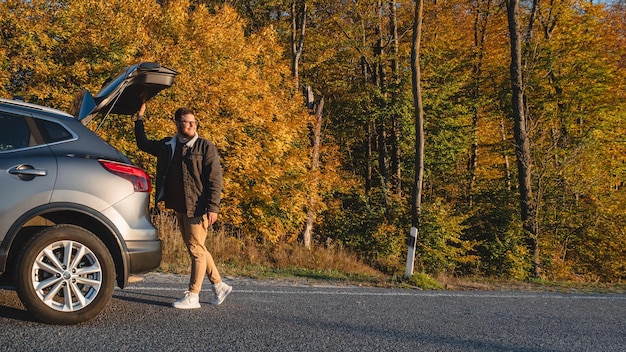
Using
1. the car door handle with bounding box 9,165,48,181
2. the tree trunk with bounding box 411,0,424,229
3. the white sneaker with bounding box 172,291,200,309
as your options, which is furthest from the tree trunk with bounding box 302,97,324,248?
the car door handle with bounding box 9,165,48,181

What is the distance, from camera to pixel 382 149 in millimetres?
23922

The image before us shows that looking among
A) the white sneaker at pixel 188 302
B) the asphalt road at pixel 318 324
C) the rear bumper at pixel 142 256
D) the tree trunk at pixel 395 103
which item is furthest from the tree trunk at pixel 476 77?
the rear bumper at pixel 142 256

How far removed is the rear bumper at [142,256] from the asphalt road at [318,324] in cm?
41

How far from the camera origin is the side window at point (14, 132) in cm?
389

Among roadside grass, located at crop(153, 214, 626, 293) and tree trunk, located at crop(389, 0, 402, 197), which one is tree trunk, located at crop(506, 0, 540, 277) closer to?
tree trunk, located at crop(389, 0, 402, 197)

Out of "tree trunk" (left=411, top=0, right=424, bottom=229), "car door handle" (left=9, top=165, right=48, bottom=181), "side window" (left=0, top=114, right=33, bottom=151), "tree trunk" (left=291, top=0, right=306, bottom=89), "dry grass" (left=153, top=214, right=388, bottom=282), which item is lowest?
"dry grass" (left=153, top=214, right=388, bottom=282)

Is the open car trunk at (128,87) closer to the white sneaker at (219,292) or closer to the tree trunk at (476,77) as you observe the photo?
the white sneaker at (219,292)

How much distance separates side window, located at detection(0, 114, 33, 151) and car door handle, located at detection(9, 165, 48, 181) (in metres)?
0.22

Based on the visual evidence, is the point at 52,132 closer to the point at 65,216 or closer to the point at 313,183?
the point at 65,216

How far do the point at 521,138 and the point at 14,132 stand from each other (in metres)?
15.5

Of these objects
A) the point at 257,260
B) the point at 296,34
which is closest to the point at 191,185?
the point at 257,260

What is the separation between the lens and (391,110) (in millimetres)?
22391

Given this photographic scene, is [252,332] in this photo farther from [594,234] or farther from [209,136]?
[594,234]

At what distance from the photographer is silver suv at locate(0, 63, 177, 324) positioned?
147 inches
